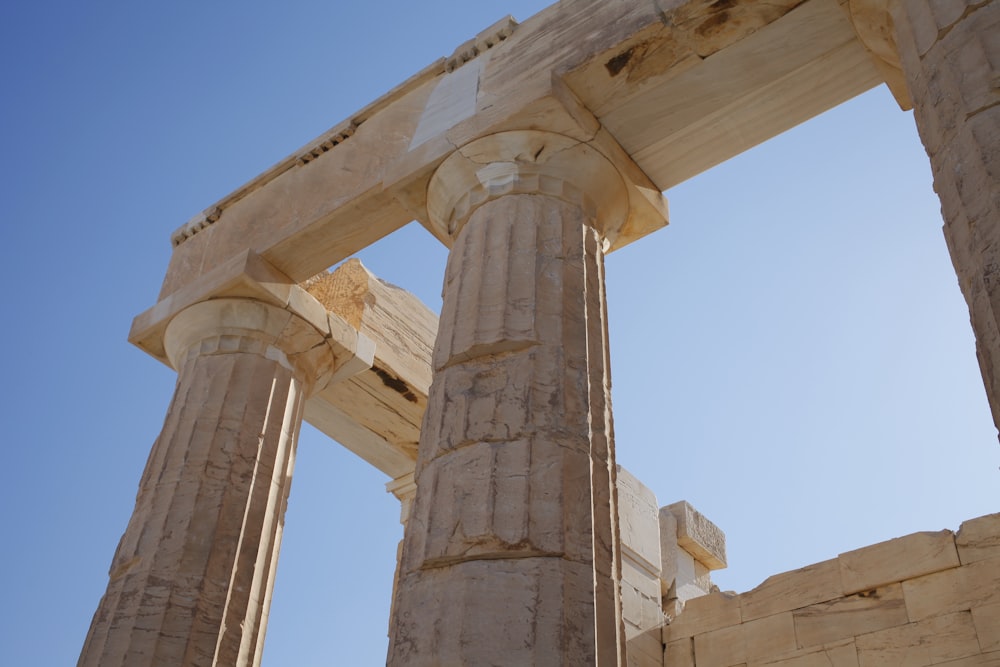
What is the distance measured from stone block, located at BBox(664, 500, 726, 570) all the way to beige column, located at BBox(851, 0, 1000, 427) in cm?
755

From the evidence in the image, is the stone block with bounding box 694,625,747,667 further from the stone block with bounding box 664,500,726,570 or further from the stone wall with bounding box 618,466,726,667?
the stone block with bounding box 664,500,726,570

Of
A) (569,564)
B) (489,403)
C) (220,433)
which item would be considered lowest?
(569,564)

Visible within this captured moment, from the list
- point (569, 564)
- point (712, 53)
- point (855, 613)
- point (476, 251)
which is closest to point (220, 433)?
point (476, 251)

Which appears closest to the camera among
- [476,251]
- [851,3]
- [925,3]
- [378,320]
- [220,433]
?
[925,3]

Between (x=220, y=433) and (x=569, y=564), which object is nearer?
(x=569, y=564)

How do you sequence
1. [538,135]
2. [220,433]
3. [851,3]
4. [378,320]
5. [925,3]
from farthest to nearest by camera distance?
[378,320]
[220,433]
[538,135]
[851,3]
[925,3]

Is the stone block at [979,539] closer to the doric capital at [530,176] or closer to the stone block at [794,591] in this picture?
the stone block at [794,591]

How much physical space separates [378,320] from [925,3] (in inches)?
309

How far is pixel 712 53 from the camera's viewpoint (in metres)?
8.20

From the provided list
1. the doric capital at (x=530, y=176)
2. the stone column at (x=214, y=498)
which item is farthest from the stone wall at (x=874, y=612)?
the stone column at (x=214, y=498)

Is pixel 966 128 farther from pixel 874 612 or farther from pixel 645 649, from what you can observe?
pixel 645 649

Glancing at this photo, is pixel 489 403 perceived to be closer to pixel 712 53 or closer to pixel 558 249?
pixel 558 249

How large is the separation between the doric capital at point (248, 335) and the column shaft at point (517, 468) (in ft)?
10.7

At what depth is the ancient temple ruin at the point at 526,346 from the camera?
19.1 feet
